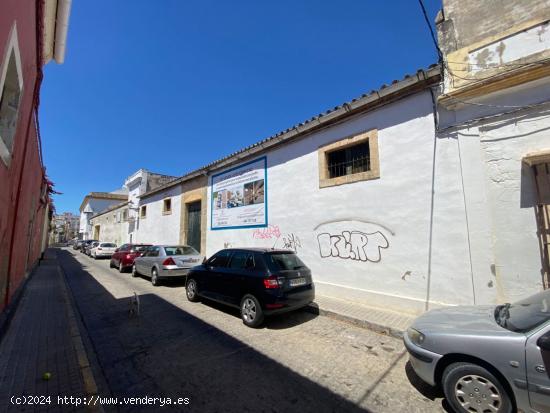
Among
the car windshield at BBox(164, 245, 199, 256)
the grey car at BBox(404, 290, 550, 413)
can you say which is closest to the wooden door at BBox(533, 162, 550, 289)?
the grey car at BBox(404, 290, 550, 413)

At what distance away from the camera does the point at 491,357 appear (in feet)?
8.48

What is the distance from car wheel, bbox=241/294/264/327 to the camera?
5.19 metres

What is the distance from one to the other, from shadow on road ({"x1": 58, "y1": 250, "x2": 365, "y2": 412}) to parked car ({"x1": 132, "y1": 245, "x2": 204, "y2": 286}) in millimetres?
3366

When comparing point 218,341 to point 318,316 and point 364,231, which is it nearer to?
point 318,316

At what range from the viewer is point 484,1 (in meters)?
5.42

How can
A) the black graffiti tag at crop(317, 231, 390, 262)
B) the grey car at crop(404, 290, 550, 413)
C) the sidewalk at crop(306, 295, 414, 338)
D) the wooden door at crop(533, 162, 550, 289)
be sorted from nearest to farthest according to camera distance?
the grey car at crop(404, 290, 550, 413) → the wooden door at crop(533, 162, 550, 289) → the sidewalk at crop(306, 295, 414, 338) → the black graffiti tag at crop(317, 231, 390, 262)

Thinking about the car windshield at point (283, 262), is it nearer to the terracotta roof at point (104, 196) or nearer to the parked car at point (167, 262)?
the parked car at point (167, 262)

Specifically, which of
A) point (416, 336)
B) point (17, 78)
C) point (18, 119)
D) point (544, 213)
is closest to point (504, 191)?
point (544, 213)

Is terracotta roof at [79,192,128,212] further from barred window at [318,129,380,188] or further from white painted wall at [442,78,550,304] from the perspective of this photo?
white painted wall at [442,78,550,304]

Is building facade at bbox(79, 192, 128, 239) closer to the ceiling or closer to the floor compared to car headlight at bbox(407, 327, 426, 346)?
closer to the ceiling

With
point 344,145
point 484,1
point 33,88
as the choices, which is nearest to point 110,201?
point 33,88

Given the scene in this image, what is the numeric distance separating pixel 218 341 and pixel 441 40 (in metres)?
7.64

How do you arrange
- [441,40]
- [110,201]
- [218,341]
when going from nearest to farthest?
[218,341] → [441,40] → [110,201]

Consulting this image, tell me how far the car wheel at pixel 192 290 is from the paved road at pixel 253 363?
78 centimetres
